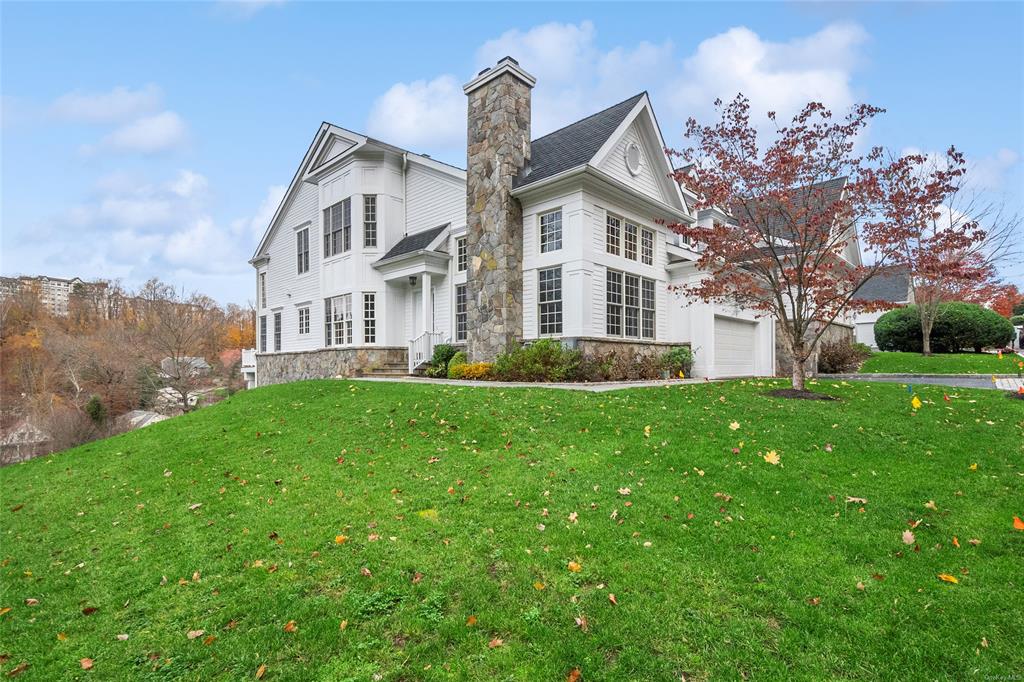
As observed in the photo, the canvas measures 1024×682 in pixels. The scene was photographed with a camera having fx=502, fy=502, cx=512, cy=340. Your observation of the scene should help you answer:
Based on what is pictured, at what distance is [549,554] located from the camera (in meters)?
3.87

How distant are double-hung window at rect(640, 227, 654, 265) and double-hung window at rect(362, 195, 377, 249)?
9293mm

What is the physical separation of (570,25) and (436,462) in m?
10.7

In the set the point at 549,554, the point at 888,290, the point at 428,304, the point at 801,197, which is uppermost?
the point at 888,290

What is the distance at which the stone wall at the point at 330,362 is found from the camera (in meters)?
17.5

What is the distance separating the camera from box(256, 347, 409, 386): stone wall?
1755 centimetres

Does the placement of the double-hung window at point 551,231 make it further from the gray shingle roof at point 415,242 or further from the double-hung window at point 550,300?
the gray shingle roof at point 415,242

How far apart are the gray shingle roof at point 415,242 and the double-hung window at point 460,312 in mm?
1795

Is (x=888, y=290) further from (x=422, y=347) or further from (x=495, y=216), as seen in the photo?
(x=422, y=347)

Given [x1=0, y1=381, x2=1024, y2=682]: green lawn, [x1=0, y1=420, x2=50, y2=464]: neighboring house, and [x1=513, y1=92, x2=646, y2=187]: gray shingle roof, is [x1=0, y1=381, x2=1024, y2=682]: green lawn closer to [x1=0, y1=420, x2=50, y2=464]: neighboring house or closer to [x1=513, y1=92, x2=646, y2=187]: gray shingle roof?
[x1=513, y1=92, x2=646, y2=187]: gray shingle roof

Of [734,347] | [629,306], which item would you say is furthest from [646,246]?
[734,347]

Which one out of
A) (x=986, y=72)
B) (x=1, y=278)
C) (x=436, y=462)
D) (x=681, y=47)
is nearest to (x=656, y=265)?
(x=681, y=47)

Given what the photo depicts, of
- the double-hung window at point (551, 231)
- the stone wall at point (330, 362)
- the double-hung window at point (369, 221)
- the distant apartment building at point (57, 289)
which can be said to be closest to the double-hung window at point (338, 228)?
the double-hung window at point (369, 221)

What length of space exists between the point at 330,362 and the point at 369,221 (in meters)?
5.42

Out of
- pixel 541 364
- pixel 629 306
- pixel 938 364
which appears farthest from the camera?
pixel 938 364
